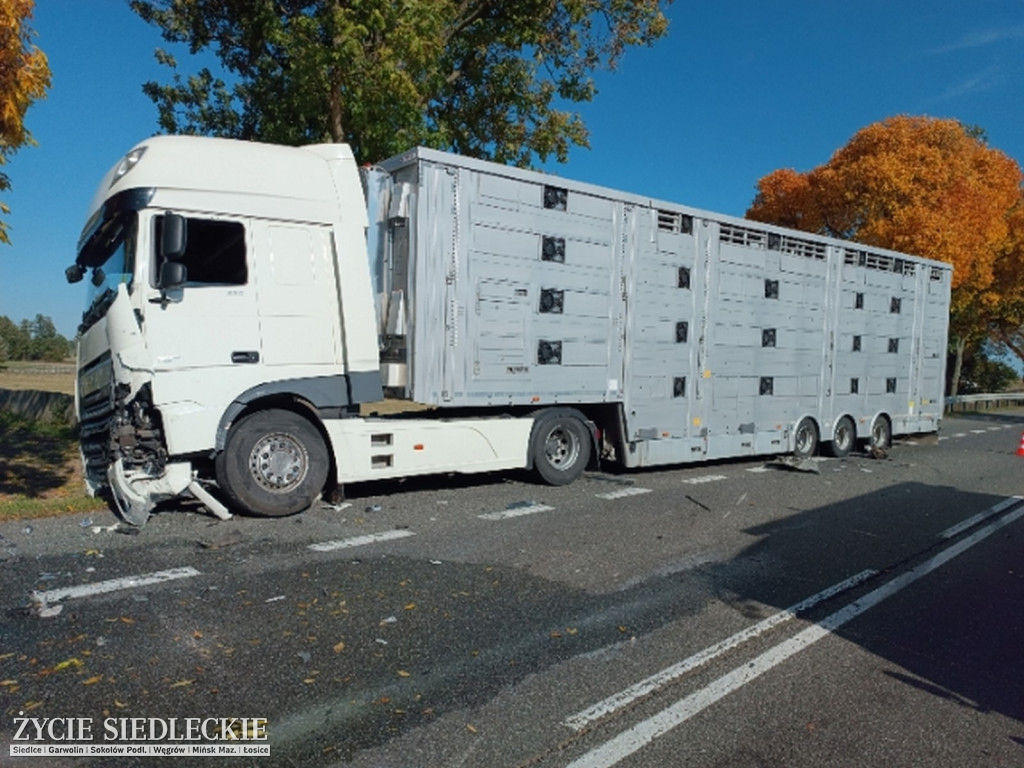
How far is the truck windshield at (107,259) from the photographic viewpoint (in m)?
6.46

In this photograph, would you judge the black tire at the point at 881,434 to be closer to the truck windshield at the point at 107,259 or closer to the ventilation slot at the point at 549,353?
the ventilation slot at the point at 549,353

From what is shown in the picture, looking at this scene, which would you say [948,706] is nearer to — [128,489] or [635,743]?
[635,743]

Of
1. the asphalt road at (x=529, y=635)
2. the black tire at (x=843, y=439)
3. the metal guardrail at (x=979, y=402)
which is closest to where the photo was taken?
the asphalt road at (x=529, y=635)

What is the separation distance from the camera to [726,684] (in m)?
3.75

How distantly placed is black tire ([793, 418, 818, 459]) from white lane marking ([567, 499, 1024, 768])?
20.4ft

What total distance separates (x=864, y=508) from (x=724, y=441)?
2673mm

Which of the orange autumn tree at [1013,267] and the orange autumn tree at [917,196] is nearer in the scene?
the orange autumn tree at [917,196]

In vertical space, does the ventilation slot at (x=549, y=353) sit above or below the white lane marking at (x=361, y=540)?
above

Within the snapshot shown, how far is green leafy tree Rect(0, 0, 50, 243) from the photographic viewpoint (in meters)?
5.11

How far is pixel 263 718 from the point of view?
3.25 meters

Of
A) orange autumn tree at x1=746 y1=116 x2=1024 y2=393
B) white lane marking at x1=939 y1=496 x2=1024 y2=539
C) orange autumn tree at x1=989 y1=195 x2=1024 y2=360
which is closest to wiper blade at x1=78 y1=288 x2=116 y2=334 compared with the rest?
white lane marking at x1=939 y1=496 x2=1024 y2=539

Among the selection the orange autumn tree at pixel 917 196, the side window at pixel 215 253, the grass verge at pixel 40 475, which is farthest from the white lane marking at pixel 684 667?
→ the orange autumn tree at pixel 917 196

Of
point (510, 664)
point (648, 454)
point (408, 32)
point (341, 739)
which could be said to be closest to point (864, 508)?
point (648, 454)

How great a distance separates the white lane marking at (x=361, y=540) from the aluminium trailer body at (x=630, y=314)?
1802 mm
